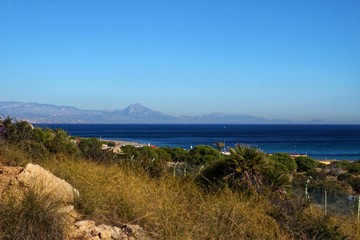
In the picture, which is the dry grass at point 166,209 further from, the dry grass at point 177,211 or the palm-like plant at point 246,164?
the palm-like plant at point 246,164

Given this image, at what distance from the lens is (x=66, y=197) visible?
727 centimetres

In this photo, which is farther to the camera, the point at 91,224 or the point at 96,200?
the point at 96,200

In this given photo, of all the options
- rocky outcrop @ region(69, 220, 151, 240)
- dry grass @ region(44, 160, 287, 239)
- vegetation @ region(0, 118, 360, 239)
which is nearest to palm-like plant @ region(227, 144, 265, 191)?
vegetation @ region(0, 118, 360, 239)

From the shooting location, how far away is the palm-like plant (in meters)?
11.3

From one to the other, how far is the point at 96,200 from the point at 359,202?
23.7 feet

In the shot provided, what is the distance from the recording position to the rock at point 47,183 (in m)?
7.02

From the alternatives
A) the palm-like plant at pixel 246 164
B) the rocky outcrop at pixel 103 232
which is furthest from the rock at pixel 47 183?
the palm-like plant at pixel 246 164

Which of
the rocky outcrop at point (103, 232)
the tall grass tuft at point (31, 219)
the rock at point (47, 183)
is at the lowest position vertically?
the rocky outcrop at point (103, 232)

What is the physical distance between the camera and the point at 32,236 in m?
5.87

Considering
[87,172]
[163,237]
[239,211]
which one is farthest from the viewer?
[87,172]

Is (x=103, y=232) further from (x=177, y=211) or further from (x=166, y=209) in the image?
(x=177, y=211)

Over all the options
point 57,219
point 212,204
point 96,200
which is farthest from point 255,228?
point 57,219

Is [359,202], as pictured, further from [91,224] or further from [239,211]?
[91,224]

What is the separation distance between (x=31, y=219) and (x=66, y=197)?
→ 1.27 m
